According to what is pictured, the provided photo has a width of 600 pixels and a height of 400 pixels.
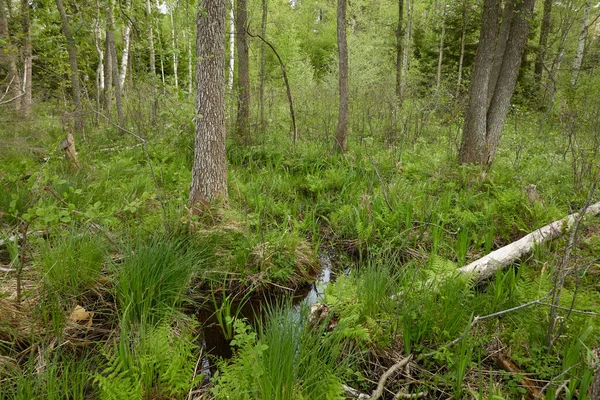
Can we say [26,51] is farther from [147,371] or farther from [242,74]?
[147,371]

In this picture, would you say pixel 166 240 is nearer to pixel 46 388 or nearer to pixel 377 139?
pixel 46 388

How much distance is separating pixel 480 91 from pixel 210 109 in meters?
4.97

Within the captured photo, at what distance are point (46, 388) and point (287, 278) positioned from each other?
2.34m

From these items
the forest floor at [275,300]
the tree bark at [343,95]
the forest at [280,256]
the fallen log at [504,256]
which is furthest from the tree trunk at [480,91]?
the fallen log at [504,256]

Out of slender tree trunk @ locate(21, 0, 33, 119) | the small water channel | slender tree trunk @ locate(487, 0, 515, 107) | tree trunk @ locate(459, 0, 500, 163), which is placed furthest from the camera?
slender tree trunk @ locate(487, 0, 515, 107)

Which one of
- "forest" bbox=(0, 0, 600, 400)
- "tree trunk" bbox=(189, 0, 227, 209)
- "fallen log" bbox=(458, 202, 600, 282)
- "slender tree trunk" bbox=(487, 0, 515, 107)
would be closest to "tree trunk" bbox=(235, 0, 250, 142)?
"forest" bbox=(0, 0, 600, 400)

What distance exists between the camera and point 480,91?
625 centimetres

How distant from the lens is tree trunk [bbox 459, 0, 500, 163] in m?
5.93

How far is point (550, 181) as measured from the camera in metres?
6.06

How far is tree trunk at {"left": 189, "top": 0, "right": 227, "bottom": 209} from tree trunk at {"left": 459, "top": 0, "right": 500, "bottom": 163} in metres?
4.60

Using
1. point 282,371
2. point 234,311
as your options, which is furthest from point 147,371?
point 234,311

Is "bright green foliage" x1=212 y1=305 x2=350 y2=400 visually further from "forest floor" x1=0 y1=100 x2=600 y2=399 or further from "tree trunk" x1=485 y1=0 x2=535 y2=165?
"tree trunk" x1=485 y1=0 x2=535 y2=165

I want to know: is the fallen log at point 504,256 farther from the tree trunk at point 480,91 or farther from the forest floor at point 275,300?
the tree trunk at point 480,91

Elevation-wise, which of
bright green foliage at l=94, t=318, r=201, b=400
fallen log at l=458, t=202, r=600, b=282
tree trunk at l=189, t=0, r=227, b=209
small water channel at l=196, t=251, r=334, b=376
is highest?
tree trunk at l=189, t=0, r=227, b=209
